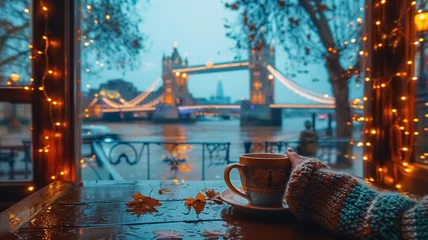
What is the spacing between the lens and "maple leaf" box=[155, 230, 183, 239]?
551 mm

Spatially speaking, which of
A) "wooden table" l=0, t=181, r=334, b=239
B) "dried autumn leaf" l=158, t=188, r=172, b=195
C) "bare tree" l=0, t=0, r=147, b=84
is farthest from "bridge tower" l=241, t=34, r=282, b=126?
"wooden table" l=0, t=181, r=334, b=239

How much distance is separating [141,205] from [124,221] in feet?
0.37

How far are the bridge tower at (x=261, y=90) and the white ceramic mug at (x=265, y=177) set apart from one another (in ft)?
6.30

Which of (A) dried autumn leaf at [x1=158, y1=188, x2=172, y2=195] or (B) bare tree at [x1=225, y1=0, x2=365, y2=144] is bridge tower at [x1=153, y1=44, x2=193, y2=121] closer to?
(B) bare tree at [x1=225, y1=0, x2=365, y2=144]

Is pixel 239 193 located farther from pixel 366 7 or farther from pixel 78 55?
pixel 366 7

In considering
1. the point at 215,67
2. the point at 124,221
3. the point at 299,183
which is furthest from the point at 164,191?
the point at 215,67

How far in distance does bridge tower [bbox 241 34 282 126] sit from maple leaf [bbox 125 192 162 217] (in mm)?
1888

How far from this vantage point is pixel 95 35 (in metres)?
2.14

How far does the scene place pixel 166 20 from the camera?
2.46 meters

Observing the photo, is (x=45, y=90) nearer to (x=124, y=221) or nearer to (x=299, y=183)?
(x=124, y=221)

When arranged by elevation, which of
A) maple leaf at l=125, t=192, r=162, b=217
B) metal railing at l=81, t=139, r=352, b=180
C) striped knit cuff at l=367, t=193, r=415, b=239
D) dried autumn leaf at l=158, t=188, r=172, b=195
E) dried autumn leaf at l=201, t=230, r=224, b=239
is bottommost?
metal railing at l=81, t=139, r=352, b=180

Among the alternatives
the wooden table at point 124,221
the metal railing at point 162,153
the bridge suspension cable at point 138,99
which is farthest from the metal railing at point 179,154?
the wooden table at point 124,221

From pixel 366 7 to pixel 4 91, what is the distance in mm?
1775

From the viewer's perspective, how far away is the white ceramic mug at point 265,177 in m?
0.67
